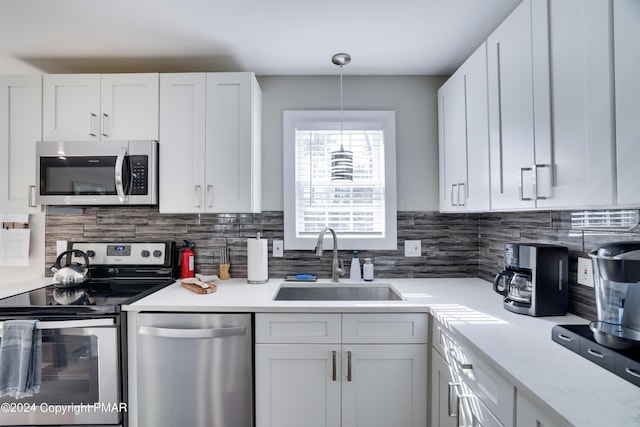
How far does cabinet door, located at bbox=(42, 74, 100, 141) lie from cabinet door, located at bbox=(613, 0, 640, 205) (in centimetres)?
250

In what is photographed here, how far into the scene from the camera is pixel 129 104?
2.05 m

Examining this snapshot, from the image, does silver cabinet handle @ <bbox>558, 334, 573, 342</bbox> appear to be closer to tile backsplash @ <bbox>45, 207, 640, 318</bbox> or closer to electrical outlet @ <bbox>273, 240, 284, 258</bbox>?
tile backsplash @ <bbox>45, 207, 640, 318</bbox>

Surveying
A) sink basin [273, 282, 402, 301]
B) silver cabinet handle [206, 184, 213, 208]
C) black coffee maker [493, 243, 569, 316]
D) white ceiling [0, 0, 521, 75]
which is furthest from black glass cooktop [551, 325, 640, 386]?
silver cabinet handle [206, 184, 213, 208]

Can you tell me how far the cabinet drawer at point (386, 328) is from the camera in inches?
66.2

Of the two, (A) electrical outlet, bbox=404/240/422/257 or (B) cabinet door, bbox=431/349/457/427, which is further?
(A) electrical outlet, bbox=404/240/422/257

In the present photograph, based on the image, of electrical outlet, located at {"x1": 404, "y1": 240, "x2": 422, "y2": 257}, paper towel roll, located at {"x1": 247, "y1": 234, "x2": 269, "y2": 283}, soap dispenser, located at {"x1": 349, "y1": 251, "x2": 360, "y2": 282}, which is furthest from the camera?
electrical outlet, located at {"x1": 404, "y1": 240, "x2": 422, "y2": 257}

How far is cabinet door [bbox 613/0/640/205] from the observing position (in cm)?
85

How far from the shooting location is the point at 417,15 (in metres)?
1.66

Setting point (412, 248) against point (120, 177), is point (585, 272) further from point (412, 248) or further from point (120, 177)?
point (120, 177)

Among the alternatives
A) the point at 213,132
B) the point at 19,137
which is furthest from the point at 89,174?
the point at 213,132

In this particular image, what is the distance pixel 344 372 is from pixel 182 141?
166 centimetres

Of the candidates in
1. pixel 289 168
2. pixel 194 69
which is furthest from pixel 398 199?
pixel 194 69

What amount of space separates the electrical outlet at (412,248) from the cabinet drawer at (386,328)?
72 cm

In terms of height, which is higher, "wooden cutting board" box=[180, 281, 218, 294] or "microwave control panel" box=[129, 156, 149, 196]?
"microwave control panel" box=[129, 156, 149, 196]
